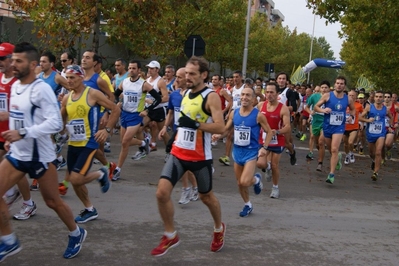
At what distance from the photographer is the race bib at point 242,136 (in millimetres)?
7676

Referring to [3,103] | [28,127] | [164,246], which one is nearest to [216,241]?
[164,246]

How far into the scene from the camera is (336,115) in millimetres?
10773

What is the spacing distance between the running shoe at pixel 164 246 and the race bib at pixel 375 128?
27.6 feet

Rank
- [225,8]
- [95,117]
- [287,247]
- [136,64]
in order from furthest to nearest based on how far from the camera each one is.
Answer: [225,8] → [136,64] → [95,117] → [287,247]

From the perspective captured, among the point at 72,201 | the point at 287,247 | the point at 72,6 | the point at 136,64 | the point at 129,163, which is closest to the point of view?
the point at 287,247

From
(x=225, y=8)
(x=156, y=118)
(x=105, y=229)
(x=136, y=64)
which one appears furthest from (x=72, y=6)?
(x=225, y=8)

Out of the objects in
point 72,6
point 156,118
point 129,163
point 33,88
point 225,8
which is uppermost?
point 225,8

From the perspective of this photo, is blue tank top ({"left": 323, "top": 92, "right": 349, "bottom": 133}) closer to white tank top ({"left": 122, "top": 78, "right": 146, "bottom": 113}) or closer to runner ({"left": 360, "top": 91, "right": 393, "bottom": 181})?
runner ({"left": 360, "top": 91, "right": 393, "bottom": 181})

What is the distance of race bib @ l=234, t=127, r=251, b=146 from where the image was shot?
7676 millimetres

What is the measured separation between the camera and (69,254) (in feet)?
17.3

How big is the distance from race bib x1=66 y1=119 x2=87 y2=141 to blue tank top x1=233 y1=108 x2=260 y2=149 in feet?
7.45

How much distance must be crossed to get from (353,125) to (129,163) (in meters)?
6.41

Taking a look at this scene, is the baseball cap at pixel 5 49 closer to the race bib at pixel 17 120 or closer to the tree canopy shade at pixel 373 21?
the race bib at pixel 17 120

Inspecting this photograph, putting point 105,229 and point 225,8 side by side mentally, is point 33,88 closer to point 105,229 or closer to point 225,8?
point 105,229
